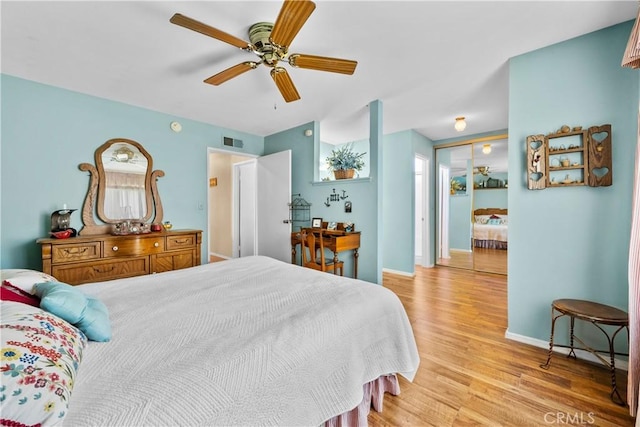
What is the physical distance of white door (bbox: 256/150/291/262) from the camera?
4.12 meters

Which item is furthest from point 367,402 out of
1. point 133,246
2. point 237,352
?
point 133,246

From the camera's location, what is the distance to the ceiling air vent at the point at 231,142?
4222 millimetres

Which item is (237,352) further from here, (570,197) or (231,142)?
(231,142)

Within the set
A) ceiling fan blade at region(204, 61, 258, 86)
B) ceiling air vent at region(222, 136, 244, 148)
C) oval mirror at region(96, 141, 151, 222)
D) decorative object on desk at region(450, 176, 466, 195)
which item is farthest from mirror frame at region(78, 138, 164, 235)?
decorative object on desk at region(450, 176, 466, 195)

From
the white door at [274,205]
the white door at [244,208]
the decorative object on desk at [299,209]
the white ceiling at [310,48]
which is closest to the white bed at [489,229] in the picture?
the white ceiling at [310,48]

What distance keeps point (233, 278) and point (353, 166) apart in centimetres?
251

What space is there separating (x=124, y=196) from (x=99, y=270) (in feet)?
3.32

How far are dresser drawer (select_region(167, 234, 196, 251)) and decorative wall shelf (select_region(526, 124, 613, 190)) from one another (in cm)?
378

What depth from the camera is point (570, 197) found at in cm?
207

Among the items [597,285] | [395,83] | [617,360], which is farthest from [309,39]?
[617,360]

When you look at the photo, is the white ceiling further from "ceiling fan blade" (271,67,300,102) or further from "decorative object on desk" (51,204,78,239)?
"decorative object on desk" (51,204,78,239)

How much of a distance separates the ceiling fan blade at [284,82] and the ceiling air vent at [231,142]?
219cm

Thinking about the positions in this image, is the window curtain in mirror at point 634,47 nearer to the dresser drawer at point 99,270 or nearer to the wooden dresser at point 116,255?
the wooden dresser at point 116,255

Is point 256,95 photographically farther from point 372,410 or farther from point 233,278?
point 372,410
